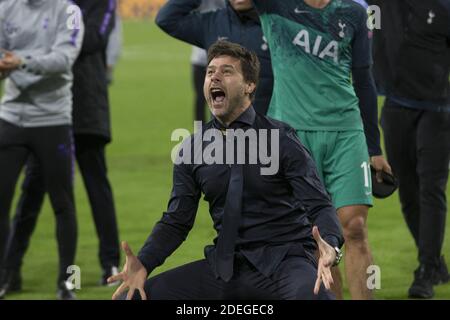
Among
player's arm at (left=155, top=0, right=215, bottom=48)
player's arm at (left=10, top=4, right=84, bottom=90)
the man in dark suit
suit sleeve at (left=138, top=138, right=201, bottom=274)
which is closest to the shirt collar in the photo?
the man in dark suit

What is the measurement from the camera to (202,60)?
1313cm

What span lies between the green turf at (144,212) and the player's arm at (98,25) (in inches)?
57.9

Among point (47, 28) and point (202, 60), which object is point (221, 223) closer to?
point (47, 28)

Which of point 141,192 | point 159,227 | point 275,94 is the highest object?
point 275,94

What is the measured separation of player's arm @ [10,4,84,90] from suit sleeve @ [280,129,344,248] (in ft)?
8.97

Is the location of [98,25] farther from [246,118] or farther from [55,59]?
[246,118]

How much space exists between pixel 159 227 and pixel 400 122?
3090 millimetres

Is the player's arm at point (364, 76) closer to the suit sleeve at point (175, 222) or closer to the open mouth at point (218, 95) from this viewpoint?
Result: the open mouth at point (218, 95)

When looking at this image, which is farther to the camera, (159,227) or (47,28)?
(47,28)

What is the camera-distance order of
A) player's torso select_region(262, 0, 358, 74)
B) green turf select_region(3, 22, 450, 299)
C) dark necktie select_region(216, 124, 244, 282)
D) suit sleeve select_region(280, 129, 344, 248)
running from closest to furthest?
→ suit sleeve select_region(280, 129, 344, 248)
dark necktie select_region(216, 124, 244, 282)
player's torso select_region(262, 0, 358, 74)
green turf select_region(3, 22, 450, 299)

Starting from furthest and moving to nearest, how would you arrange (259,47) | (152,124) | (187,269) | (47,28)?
(152,124) → (47,28) → (259,47) → (187,269)

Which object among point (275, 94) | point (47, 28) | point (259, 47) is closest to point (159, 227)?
point (275, 94)

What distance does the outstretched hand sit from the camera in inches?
199

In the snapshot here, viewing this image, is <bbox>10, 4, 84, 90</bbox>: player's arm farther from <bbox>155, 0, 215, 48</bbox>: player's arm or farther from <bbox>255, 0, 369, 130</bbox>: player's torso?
<bbox>255, 0, 369, 130</bbox>: player's torso
